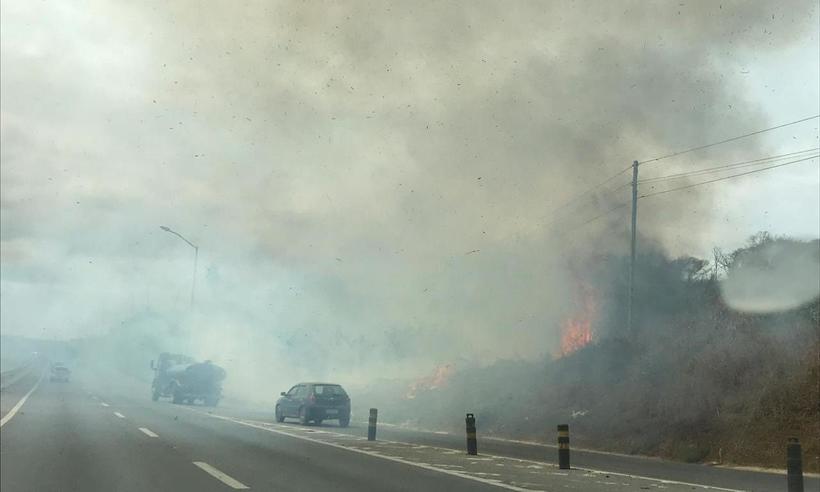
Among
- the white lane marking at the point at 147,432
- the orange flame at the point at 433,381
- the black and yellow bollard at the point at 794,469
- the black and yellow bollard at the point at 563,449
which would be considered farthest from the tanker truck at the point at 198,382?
the black and yellow bollard at the point at 794,469

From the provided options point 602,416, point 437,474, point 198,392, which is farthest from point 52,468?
point 198,392

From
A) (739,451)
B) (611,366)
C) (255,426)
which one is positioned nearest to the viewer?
(739,451)

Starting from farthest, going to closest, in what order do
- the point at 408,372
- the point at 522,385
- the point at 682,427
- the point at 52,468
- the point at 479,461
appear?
the point at 408,372
the point at 522,385
the point at 682,427
the point at 479,461
the point at 52,468

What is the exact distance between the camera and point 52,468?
1060 centimetres

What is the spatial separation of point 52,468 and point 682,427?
16364mm

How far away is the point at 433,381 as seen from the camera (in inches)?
1651

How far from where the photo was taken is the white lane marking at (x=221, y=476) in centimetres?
948

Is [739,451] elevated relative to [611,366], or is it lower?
lower

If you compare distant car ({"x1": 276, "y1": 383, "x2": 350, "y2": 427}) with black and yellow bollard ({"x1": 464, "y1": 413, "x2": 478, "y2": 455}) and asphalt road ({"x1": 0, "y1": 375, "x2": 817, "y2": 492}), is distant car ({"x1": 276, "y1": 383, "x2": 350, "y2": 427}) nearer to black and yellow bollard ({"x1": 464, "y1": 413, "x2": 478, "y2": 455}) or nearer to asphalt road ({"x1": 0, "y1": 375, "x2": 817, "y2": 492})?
asphalt road ({"x1": 0, "y1": 375, "x2": 817, "y2": 492})

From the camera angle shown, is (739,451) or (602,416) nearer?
(739,451)

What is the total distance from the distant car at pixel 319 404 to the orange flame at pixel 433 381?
47.5 feet

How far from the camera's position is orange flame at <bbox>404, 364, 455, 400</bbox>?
4066 cm

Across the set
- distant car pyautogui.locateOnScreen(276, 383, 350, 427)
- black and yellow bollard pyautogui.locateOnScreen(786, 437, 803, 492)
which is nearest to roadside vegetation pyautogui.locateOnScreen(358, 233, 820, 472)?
distant car pyautogui.locateOnScreen(276, 383, 350, 427)

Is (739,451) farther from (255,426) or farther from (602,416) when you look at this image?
(255,426)
